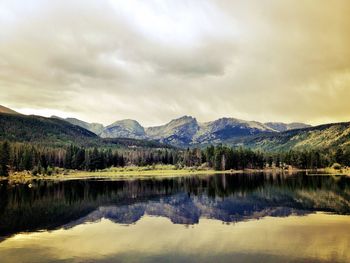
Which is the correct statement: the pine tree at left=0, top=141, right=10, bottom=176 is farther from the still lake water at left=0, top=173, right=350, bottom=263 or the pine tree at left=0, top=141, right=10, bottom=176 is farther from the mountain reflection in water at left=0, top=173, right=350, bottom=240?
the still lake water at left=0, top=173, right=350, bottom=263

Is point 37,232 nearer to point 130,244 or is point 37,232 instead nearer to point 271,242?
point 130,244

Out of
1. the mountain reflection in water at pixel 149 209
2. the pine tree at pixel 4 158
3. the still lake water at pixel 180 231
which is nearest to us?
the still lake water at pixel 180 231

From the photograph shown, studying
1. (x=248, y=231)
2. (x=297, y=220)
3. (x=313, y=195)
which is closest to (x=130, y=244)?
(x=248, y=231)

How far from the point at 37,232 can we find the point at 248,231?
27.6m

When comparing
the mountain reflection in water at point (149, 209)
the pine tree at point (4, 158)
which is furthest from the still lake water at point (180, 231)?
the pine tree at point (4, 158)

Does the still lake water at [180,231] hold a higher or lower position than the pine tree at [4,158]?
lower

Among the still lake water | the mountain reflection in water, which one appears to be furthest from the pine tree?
the still lake water

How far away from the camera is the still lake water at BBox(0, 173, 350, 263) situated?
35125 mm

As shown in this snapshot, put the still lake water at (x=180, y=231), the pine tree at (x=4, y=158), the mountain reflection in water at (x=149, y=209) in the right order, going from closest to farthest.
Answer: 1. the still lake water at (x=180, y=231)
2. the mountain reflection in water at (x=149, y=209)
3. the pine tree at (x=4, y=158)

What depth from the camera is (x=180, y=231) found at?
48000 mm

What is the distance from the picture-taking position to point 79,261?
3347 centimetres

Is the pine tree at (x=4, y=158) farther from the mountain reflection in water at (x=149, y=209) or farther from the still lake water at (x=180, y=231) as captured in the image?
the still lake water at (x=180, y=231)

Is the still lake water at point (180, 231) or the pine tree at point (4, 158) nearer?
the still lake water at point (180, 231)

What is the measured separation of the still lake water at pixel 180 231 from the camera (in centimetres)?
3512
